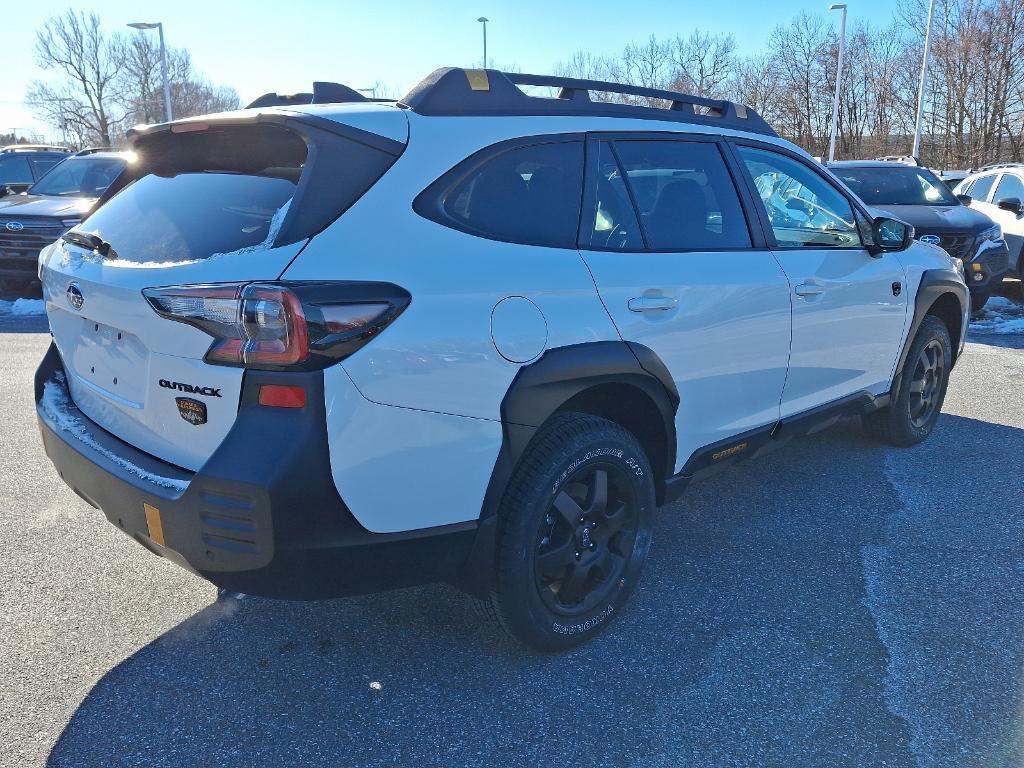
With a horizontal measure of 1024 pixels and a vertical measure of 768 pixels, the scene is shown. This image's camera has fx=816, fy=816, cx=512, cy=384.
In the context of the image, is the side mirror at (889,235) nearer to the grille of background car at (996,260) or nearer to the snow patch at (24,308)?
the grille of background car at (996,260)

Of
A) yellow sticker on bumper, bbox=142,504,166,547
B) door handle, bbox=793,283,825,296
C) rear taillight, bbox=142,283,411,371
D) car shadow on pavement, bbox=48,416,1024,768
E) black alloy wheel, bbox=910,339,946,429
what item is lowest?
car shadow on pavement, bbox=48,416,1024,768

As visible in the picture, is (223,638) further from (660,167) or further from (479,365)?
(660,167)

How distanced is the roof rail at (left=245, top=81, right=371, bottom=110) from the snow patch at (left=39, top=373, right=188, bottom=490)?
3.92 ft

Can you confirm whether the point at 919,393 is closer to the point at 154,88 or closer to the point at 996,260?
the point at 996,260

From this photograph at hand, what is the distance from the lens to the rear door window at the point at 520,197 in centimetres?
244

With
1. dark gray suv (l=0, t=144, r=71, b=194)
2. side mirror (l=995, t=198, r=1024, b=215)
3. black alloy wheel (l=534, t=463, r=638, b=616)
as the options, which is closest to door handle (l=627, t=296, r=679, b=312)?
black alloy wheel (l=534, t=463, r=638, b=616)

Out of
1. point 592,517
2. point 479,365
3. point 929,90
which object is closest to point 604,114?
point 479,365

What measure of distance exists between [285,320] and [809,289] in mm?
2433

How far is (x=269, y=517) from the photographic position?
80.8 inches

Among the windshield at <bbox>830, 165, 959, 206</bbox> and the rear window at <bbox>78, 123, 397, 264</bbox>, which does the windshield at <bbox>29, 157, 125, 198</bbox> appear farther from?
the windshield at <bbox>830, 165, 959, 206</bbox>

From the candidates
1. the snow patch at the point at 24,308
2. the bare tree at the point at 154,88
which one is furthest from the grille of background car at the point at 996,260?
the bare tree at the point at 154,88

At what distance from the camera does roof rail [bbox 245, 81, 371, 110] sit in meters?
2.82

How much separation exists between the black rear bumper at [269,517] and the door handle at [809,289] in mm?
1932

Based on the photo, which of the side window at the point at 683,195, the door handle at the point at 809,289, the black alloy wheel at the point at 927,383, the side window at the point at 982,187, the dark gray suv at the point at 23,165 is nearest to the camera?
the side window at the point at 683,195
